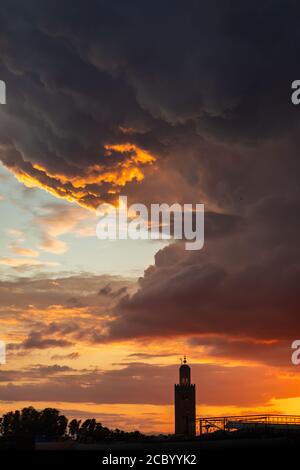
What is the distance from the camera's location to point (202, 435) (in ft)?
429

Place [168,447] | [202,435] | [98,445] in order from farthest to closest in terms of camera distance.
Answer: [202,435] → [98,445] → [168,447]
